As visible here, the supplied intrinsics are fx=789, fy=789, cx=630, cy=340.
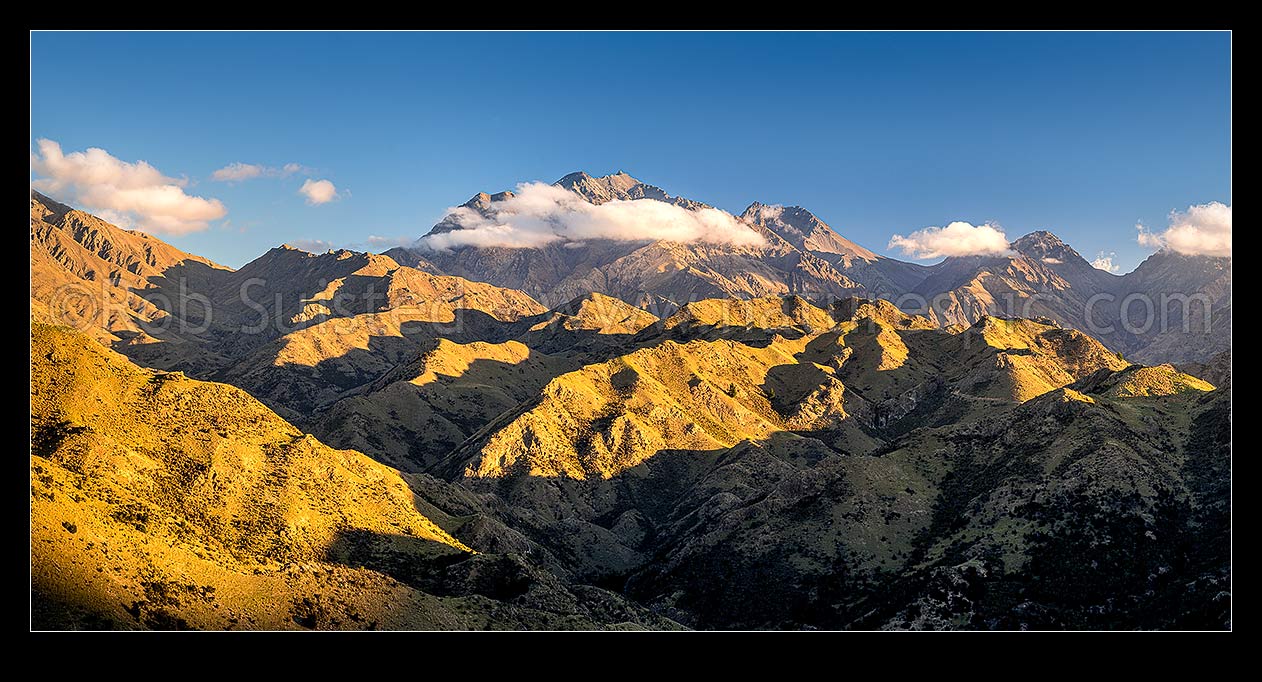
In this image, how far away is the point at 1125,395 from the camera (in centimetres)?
14850

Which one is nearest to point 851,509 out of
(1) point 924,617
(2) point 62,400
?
(1) point 924,617

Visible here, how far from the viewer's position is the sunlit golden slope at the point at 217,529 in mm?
60125

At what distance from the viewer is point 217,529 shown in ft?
257

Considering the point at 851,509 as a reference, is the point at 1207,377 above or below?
above

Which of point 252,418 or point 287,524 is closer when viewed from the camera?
point 287,524

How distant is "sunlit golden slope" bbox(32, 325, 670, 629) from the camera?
6012 cm
